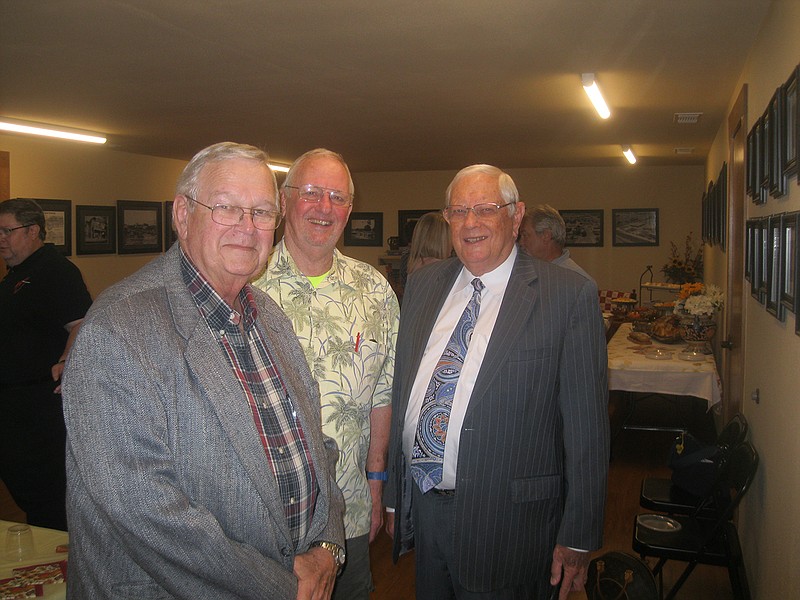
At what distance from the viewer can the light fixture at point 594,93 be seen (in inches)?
186

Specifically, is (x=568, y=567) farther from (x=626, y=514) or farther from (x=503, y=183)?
(x=626, y=514)

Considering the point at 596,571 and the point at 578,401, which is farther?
the point at 596,571

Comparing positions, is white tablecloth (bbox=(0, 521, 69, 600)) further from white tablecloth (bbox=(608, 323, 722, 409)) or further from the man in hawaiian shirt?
white tablecloth (bbox=(608, 323, 722, 409))

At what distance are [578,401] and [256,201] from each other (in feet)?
3.57

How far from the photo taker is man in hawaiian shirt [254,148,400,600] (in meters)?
2.00

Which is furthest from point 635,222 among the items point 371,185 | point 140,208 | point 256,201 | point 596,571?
point 256,201

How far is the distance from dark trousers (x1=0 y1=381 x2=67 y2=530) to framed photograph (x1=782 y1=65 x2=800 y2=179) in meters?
3.18

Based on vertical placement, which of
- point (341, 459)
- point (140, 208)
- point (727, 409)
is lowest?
point (727, 409)

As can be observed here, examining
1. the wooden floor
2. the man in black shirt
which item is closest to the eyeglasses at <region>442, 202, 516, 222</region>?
the wooden floor

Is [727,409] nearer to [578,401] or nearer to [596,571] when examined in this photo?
[596,571]

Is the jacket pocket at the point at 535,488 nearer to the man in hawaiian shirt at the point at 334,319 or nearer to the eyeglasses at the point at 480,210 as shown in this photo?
the man in hawaiian shirt at the point at 334,319

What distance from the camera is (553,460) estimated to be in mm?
1963

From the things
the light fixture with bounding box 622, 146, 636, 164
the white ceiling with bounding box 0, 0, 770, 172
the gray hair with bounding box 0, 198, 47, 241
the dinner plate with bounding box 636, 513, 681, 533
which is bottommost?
the dinner plate with bounding box 636, 513, 681, 533

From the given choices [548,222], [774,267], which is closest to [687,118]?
[548,222]
